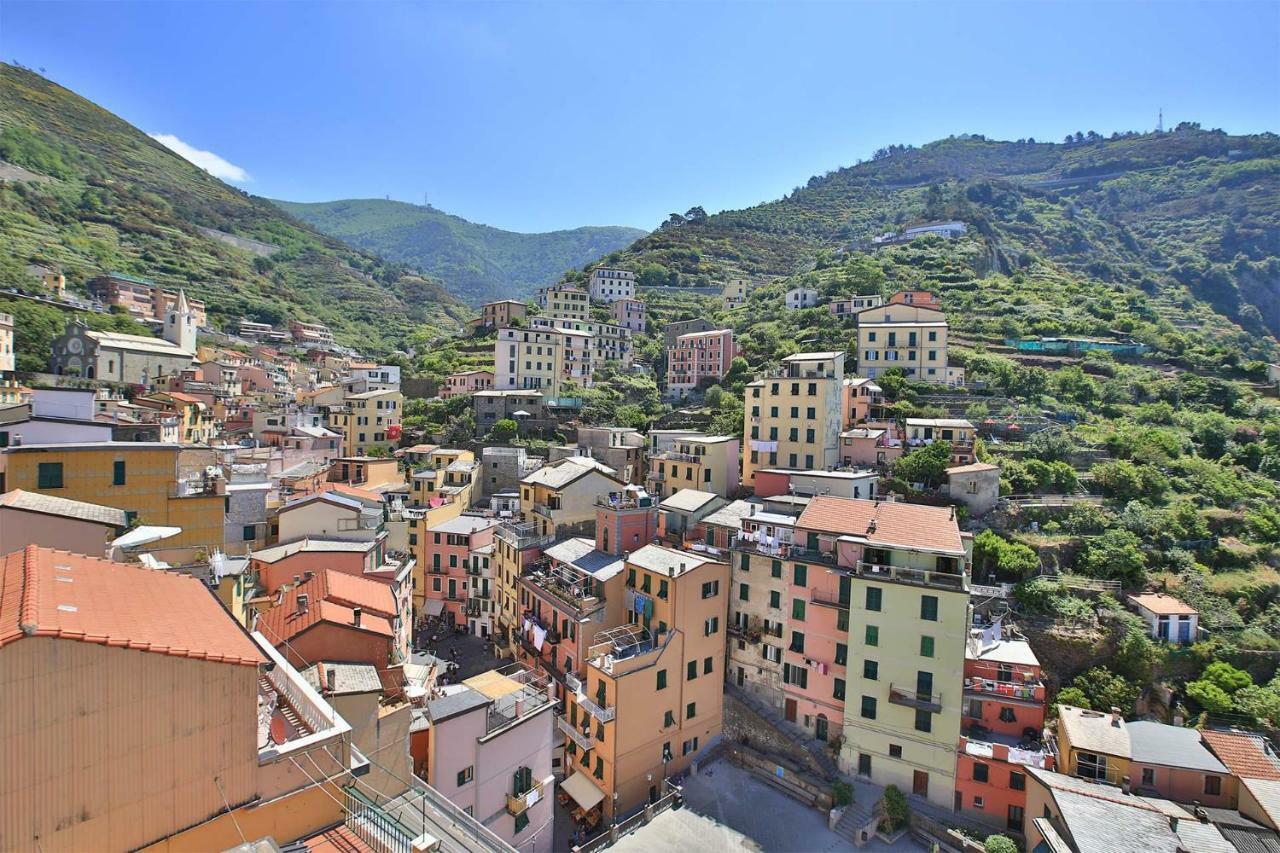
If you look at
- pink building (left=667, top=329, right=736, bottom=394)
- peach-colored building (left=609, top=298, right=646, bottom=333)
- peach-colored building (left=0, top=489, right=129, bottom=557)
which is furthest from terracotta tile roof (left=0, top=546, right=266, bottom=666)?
peach-colored building (left=609, top=298, right=646, bottom=333)

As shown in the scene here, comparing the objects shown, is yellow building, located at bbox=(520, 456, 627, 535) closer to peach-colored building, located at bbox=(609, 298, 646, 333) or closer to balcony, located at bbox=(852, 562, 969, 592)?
balcony, located at bbox=(852, 562, 969, 592)

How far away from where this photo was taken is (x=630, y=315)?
9488 cm

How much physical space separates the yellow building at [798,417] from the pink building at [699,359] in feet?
87.0

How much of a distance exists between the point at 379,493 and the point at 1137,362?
7092 cm

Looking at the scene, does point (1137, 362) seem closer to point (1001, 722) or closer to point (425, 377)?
point (1001, 722)

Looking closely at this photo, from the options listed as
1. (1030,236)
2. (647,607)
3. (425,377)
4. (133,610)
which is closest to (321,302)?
(425,377)

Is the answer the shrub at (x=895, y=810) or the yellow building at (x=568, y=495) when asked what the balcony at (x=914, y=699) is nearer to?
the shrub at (x=895, y=810)

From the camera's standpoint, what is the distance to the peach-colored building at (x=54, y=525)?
13977mm

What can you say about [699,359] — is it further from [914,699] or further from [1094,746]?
[1094,746]

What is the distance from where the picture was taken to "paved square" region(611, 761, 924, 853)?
21828 mm

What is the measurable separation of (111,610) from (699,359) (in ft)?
211

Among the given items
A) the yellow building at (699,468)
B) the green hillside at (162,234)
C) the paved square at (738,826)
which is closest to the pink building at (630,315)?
the green hillside at (162,234)

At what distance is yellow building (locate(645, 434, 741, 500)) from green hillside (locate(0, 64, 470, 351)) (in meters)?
79.8

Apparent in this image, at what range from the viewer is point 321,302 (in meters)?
128
